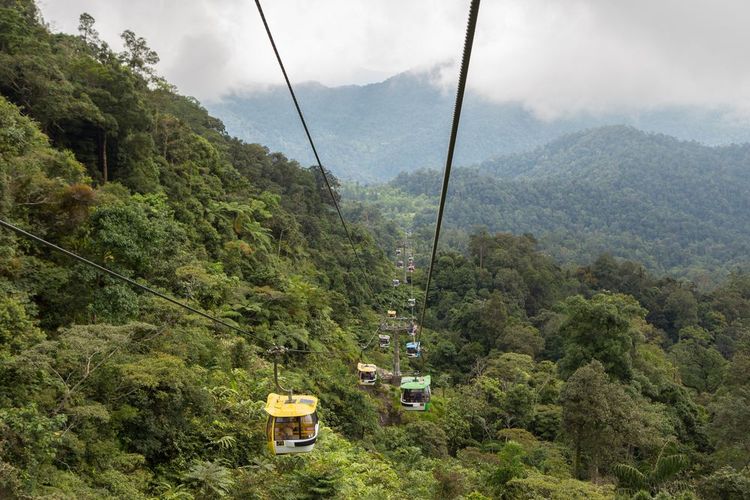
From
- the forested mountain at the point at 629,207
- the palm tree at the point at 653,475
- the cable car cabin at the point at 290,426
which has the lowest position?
the palm tree at the point at 653,475

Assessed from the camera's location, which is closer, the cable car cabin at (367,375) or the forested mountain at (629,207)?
the cable car cabin at (367,375)

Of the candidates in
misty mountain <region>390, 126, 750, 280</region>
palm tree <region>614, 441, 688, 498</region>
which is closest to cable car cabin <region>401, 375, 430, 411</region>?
palm tree <region>614, 441, 688, 498</region>

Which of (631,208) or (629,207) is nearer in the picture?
(631,208)

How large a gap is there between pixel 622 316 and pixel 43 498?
2389cm

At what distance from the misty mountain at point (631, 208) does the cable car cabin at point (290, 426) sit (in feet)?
288

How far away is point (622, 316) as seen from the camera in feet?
80.6

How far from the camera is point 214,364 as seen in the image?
1428 cm

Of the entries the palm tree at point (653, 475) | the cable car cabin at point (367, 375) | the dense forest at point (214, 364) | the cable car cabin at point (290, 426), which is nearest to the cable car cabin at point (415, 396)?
the dense forest at point (214, 364)

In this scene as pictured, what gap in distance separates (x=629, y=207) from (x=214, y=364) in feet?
437

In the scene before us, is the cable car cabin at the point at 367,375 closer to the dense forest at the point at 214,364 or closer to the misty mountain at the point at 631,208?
A: the dense forest at the point at 214,364

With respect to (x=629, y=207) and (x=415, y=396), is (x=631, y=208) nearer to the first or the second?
(x=629, y=207)

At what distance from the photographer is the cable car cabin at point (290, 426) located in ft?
28.7

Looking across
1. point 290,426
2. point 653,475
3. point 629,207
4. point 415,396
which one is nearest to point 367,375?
point 415,396

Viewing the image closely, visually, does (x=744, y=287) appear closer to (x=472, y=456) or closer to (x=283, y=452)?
(x=472, y=456)
